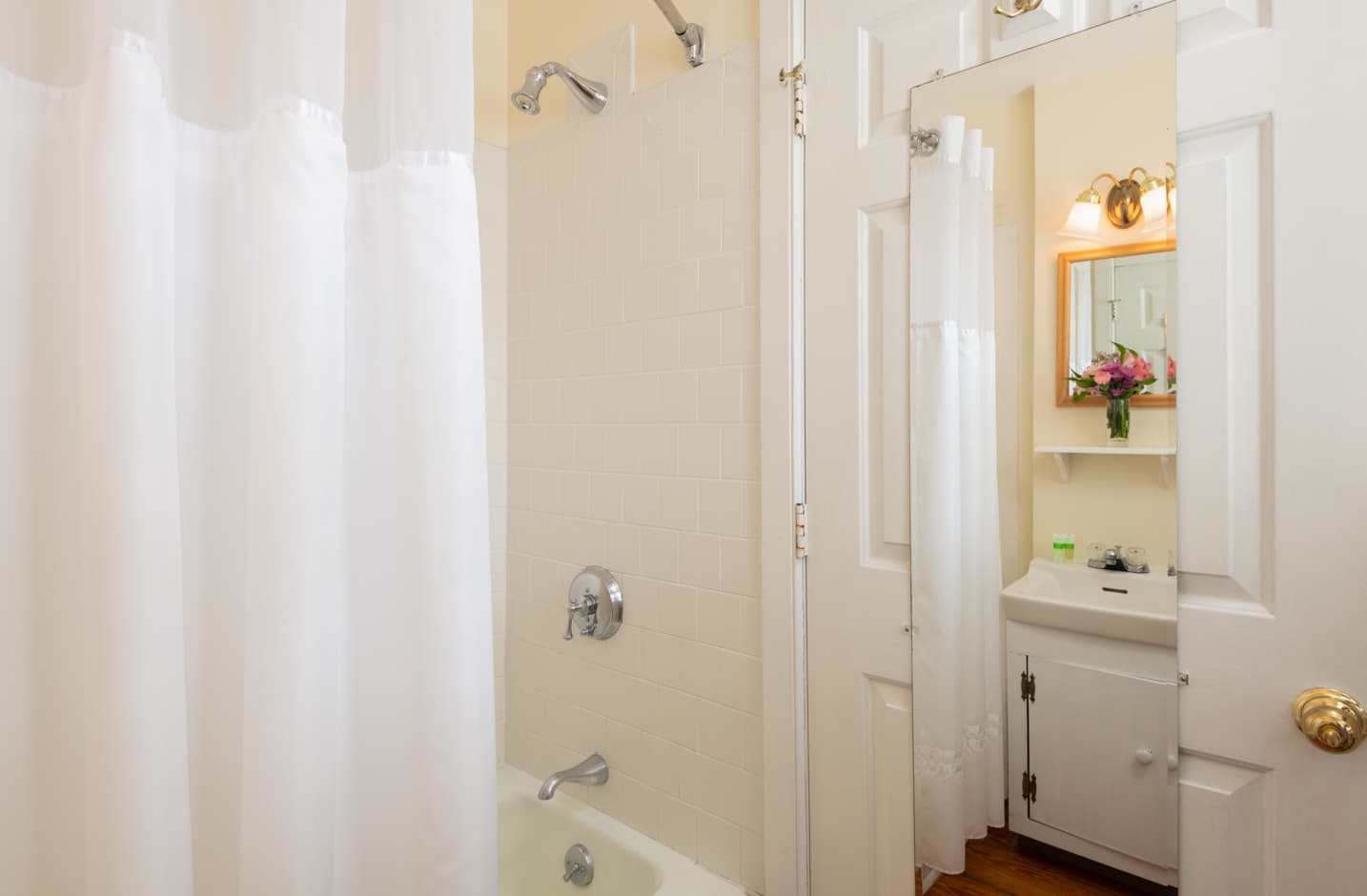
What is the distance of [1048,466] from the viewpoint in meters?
1.03

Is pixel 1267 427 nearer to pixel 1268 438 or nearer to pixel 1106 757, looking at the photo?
pixel 1268 438

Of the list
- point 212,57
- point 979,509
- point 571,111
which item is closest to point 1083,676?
point 979,509

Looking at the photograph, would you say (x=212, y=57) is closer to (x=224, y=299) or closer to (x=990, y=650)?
(x=224, y=299)

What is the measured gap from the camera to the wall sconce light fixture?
3.10ft

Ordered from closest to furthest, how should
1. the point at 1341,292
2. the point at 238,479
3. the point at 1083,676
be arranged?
the point at 238,479
the point at 1341,292
the point at 1083,676

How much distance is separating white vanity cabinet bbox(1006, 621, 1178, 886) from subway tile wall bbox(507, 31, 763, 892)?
492 mm

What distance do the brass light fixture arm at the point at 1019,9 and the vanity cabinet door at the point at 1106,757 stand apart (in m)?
0.98

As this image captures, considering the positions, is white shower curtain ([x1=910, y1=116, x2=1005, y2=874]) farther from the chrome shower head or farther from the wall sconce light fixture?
the chrome shower head

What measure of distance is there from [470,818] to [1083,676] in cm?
89

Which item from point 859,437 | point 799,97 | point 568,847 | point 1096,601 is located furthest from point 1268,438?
point 568,847

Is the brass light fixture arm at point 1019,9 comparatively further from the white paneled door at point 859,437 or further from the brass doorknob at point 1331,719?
the brass doorknob at point 1331,719

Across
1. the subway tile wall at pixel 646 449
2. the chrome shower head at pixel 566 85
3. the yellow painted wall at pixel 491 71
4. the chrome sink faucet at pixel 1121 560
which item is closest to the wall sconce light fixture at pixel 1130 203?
the chrome sink faucet at pixel 1121 560

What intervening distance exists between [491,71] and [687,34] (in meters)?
0.78

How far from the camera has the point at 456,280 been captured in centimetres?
63
